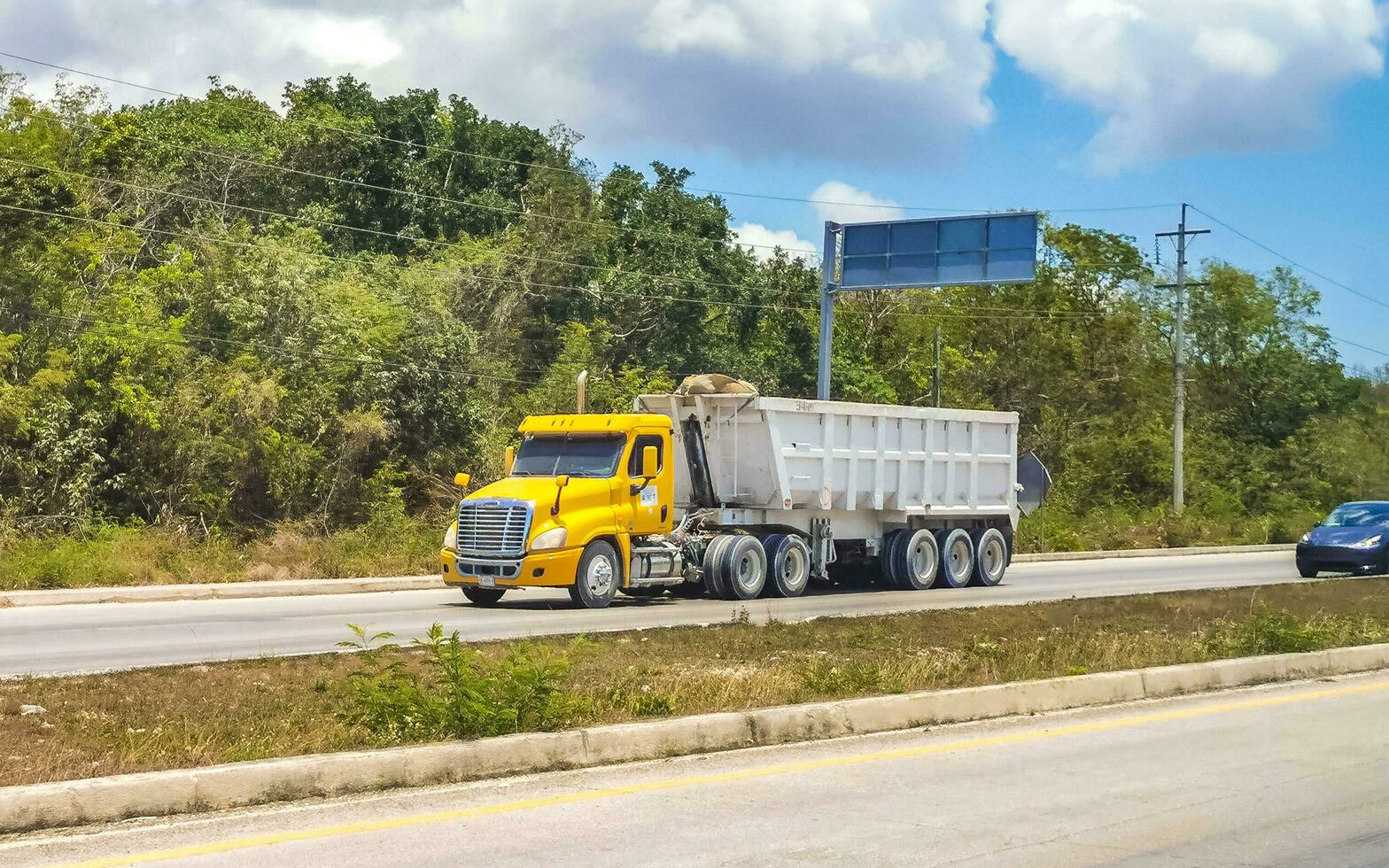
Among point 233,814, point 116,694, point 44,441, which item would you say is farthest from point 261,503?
point 233,814

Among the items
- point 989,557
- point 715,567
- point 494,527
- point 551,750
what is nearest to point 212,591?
point 494,527

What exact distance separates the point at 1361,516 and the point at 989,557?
8442mm

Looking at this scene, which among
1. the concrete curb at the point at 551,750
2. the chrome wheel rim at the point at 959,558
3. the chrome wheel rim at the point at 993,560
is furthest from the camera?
the chrome wheel rim at the point at 993,560

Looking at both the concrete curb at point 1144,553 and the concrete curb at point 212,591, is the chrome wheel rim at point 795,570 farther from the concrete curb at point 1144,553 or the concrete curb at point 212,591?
the concrete curb at point 1144,553

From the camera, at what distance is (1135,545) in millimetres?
47844

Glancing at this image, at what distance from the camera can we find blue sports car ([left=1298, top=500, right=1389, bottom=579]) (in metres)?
30.0

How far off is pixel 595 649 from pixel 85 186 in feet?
120

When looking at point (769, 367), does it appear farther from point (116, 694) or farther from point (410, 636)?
point (116, 694)

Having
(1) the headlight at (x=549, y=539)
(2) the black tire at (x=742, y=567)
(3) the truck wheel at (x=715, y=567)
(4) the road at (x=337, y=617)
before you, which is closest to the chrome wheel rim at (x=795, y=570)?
(4) the road at (x=337, y=617)

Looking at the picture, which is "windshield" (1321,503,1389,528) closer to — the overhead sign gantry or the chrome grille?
the overhead sign gantry

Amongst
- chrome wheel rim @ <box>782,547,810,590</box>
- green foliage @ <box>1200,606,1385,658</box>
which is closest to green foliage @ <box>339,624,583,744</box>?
green foliage @ <box>1200,606,1385,658</box>

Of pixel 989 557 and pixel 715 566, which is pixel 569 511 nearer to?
pixel 715 566

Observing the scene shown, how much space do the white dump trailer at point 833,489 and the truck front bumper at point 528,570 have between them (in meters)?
2.70

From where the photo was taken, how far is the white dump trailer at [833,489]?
24.4 m
